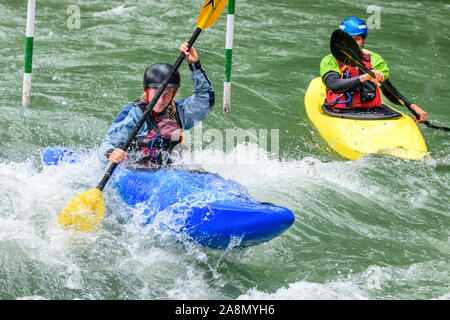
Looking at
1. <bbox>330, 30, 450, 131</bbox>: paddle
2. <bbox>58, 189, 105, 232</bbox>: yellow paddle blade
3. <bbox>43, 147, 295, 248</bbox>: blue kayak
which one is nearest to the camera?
<bbox>43, 147, 295, 248</bbox>: blue kayak

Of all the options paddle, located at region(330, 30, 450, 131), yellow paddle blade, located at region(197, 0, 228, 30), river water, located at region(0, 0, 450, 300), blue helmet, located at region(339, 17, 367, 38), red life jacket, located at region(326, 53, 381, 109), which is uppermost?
yellow paddle blade, located at region(197, 0, 228, 30)

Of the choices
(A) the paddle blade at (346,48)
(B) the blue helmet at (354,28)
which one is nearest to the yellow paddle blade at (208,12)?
(A) the paddle blade at (346,48)

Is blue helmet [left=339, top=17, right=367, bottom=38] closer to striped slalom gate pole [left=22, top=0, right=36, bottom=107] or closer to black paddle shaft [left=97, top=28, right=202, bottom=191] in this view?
black paddle shaft [left=97, top=28, right=202, bottom=191]

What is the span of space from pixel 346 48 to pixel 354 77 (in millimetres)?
274

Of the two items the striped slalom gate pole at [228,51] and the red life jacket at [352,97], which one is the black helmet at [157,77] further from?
the red life jacket at [352,97]

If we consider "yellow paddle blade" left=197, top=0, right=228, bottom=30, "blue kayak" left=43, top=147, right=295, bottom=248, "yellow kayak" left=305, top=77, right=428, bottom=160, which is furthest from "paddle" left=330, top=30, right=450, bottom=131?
"blue kayak" left=43, top=147, right=295, bottom=248

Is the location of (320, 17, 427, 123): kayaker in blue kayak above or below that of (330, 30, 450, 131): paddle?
below

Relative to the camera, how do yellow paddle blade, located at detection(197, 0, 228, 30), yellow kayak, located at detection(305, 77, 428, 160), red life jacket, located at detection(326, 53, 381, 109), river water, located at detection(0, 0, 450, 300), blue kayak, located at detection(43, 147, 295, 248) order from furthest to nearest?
red life jacket, located at detection(326, 53, 381, 109) < yellow kayak, located at detection(305, 77, 428, 160) < yellow paddle blade, located at detection(197, 0, 228, 30) < river water, located at detection(0, 0, 450, 300) < blue kayak, located at detection(43, 147, 295, 248)

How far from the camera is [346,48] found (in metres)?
5.82

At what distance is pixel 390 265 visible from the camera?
4055mm

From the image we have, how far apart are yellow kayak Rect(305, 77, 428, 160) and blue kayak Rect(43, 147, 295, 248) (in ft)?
7.01

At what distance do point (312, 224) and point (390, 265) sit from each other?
2.22 ft

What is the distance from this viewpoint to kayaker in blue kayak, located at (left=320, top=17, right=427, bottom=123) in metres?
5.84
